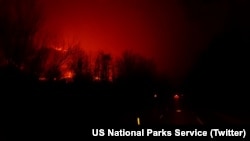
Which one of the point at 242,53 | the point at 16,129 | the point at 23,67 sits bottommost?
the point at 16,129

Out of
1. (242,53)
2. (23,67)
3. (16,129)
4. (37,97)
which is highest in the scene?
(242,53)

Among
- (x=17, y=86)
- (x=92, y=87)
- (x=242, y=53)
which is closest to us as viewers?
(x=17, y=86)

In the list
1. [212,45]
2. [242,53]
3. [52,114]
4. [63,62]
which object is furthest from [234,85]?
[52,114]

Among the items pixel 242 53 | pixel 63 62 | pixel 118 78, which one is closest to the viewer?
pixel 63 62

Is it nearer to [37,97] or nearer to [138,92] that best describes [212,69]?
[138,92]

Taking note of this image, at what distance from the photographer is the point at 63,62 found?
24.8m

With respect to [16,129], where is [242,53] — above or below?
above

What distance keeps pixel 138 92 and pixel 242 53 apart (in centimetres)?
1773

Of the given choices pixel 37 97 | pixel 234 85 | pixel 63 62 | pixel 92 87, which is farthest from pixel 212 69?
pixel 37 97

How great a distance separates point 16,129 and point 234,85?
4894cm

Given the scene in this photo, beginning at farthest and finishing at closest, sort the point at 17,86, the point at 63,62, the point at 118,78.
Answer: the point at 118,78 → the point at 63,62 → the point at 17,86

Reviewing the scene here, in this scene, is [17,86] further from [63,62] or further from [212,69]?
[212,69]

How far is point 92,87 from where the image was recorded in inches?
1277

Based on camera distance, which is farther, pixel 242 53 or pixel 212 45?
pixel 212 45
